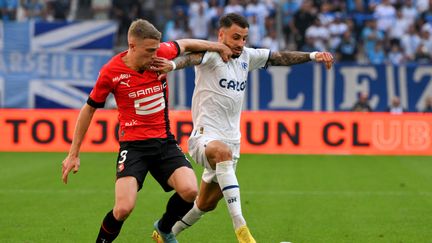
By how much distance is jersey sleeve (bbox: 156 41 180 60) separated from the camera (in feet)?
28.1

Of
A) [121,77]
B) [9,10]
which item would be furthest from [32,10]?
[121,77]

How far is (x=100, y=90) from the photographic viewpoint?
27.2 ft

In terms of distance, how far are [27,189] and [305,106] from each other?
12895 millimetres

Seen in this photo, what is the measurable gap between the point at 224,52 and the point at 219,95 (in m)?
0.43

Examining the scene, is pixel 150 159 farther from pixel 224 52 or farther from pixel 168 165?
pixel 224 52

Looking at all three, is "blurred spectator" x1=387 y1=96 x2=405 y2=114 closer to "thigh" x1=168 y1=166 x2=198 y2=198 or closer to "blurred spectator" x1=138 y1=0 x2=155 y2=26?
"blurred spectator" x1=138 y1=0 x2=155 y2=26

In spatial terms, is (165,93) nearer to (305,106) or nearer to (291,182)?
(291,182)

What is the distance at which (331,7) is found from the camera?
89.9 ft


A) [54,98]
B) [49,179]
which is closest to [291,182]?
[49,179]

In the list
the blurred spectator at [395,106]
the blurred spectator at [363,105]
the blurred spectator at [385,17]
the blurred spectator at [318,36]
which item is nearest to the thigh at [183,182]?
the blurred spectator at [363,105]

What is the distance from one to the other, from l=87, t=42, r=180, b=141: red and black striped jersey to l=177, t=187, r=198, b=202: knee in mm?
543

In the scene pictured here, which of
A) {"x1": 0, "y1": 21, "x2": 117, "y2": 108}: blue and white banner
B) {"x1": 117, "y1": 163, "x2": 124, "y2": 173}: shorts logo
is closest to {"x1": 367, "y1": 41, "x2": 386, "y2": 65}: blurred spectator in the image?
{"x1": 0, "y1": 21, "x2": 117, "y2": 108}: blue and white banner

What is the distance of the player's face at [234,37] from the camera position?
8.99 metres

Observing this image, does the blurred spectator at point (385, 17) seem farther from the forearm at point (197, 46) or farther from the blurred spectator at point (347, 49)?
the forearm at point (197, 46)
